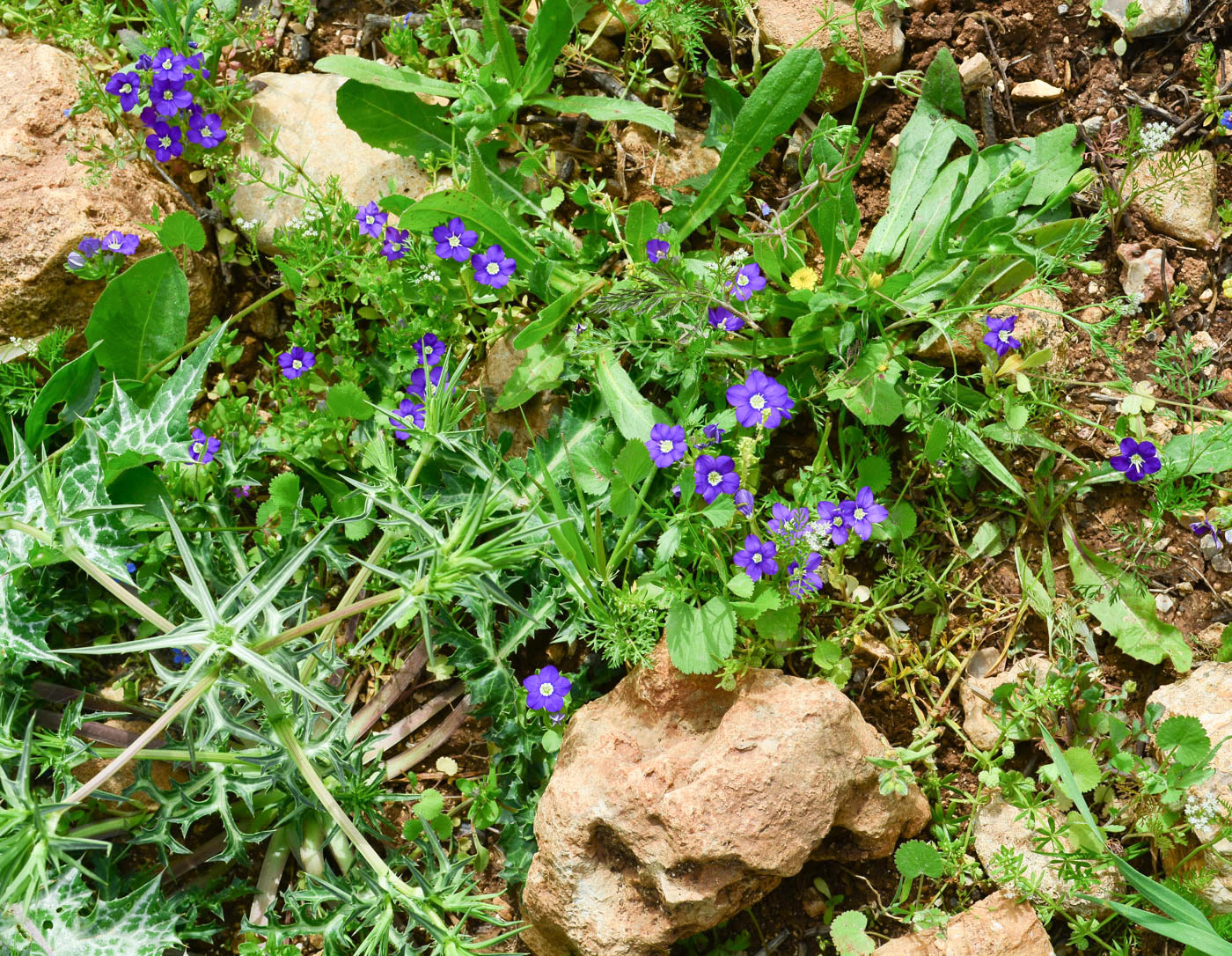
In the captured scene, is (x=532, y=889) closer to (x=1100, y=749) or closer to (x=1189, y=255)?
(x=1100, y=749)

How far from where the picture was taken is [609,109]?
3854 mm

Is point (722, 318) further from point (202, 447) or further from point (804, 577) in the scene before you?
point (202, 447)

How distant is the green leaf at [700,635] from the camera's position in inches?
124

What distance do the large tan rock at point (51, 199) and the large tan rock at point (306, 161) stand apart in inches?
11.8

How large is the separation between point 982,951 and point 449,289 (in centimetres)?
288

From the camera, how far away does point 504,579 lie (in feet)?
11.4

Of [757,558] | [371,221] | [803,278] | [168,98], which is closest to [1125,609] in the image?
[757,558]

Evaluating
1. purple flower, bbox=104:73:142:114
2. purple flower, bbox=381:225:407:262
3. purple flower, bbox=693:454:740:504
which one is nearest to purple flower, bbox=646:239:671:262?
purple flower, bbox=693:454:740:504

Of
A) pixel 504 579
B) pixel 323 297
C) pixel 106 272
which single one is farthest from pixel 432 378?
pixel 106 272

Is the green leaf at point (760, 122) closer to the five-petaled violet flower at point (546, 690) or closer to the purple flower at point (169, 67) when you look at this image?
the five-petaled violet flower at point (546, 690)

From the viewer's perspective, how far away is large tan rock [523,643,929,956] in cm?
301

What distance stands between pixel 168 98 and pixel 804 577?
9.67 feet

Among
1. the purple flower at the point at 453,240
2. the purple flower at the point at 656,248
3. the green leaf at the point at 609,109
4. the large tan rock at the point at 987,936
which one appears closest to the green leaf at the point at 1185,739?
the large tan rock at the point at 987,936

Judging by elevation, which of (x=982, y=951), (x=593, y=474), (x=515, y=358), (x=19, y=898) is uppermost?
(x=515, y=358)
